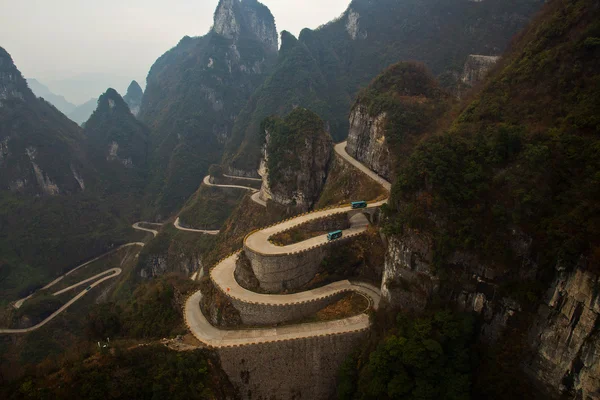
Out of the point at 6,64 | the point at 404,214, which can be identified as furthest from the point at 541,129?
the point at 6,64

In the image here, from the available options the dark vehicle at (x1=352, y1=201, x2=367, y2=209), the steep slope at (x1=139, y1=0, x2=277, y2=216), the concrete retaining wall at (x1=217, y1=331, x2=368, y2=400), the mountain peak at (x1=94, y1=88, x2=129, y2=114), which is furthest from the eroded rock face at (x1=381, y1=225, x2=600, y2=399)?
the mountain peak at (x1=94, y1=88, x2=129, y2=114)

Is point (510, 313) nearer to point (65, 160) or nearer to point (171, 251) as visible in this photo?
point (171, 251)

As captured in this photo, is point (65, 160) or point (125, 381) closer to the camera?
point (125, 381)

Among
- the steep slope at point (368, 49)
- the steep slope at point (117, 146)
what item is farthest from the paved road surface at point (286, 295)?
the steep slope at point (117, 146)

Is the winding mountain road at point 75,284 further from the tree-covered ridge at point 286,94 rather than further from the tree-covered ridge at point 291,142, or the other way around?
the tree-covered ridge at point 291,142

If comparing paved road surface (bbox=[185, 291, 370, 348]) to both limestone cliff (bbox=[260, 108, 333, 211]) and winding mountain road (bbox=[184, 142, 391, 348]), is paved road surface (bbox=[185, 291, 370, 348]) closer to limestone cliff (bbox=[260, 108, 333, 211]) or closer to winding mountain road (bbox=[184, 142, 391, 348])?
winding mountain road (bbox=[184, 142, 391, 348])

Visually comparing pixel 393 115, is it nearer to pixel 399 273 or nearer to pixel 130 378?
pixel 399 273

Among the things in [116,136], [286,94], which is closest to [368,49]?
[286,94]
